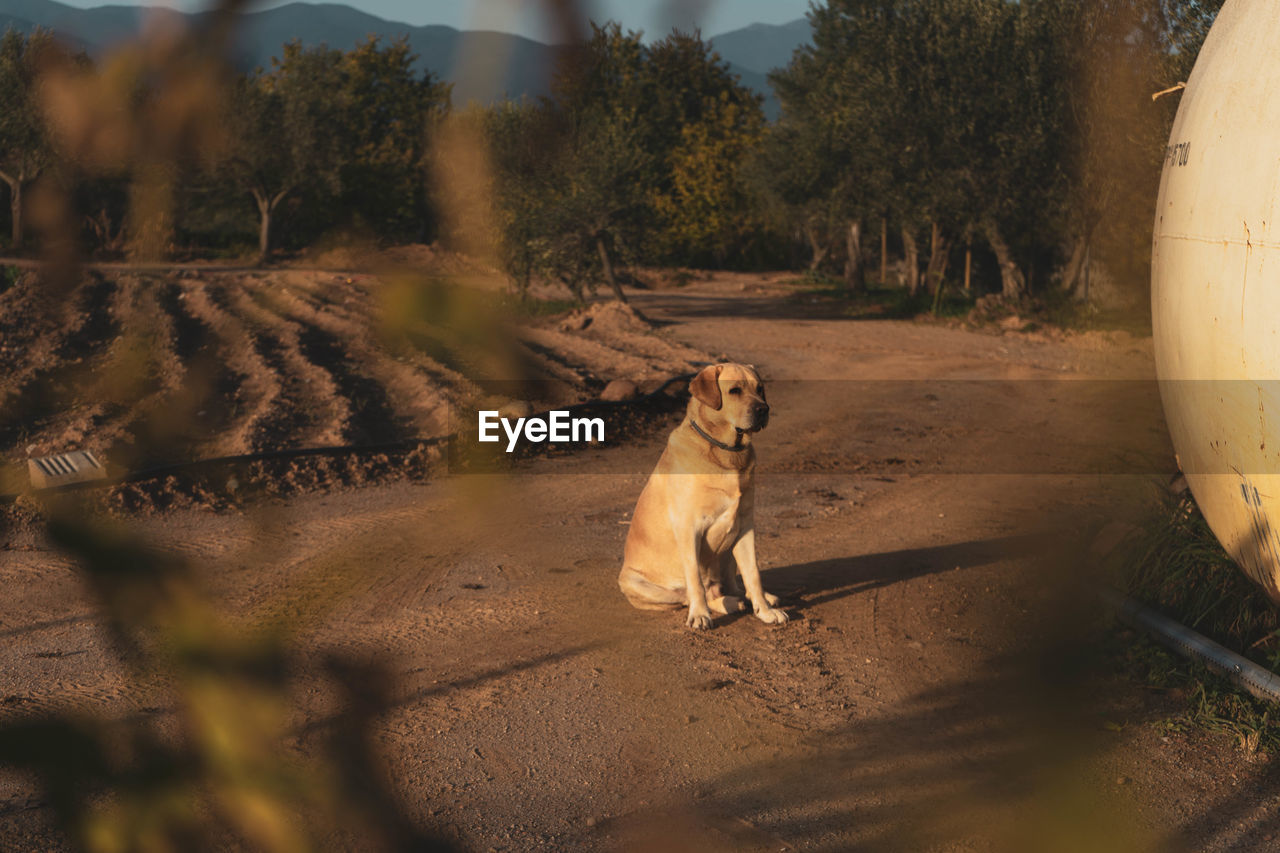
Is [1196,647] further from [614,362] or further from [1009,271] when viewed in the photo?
[1009,271]

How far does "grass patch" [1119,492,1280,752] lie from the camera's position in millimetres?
4926

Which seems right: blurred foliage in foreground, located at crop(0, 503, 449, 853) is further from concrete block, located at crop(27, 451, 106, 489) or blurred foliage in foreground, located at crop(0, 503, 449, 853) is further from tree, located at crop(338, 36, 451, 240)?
concrete block, located at crop(27, 451, 106, 489)

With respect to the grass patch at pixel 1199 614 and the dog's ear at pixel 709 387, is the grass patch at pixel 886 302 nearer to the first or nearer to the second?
the grass patch at pixel 1199 614

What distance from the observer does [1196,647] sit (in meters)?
5.36

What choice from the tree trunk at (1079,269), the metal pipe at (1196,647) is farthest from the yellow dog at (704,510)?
the tree trunk at (1079,269)

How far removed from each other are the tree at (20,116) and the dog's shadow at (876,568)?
5.92 meters

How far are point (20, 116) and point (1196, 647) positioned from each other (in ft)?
18.4

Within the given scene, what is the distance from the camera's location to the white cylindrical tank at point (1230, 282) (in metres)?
4.25

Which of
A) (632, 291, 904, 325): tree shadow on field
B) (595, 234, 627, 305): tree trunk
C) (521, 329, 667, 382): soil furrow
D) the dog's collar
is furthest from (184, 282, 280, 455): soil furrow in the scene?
(632, 291, 904, 325): tree shadow on field

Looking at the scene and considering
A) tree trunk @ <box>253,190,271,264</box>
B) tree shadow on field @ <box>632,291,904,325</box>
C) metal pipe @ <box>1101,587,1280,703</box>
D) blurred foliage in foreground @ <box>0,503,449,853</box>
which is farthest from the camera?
tree shadow on field @ <box>632,291,904,325</box>

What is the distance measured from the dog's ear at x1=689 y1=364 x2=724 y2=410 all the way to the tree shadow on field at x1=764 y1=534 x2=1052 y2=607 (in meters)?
1.53

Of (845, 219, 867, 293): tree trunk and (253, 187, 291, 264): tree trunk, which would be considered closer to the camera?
(253, 187, 291, 264): tree trunk

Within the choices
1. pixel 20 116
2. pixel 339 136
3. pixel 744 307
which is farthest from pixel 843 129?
pixel 20 116

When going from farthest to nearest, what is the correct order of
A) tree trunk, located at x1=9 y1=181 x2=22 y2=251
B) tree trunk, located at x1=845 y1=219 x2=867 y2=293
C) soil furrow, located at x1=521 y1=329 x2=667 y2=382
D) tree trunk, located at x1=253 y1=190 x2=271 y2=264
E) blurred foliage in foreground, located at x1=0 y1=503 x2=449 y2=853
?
tree trunk, located at x1=845 y1=219 x2=867 y2=293 < soil furrow, located at x1=521 y1=329 x2=667 y2=382 < tree trunk, located at x1=253 y1=190 x2=271 y2=264 < tree trunk, located at x1=9 y1=181 x2=22 y2=251 < blurred foliage in foreground, located at x1=0 y1=503 x2=449 y2=853
